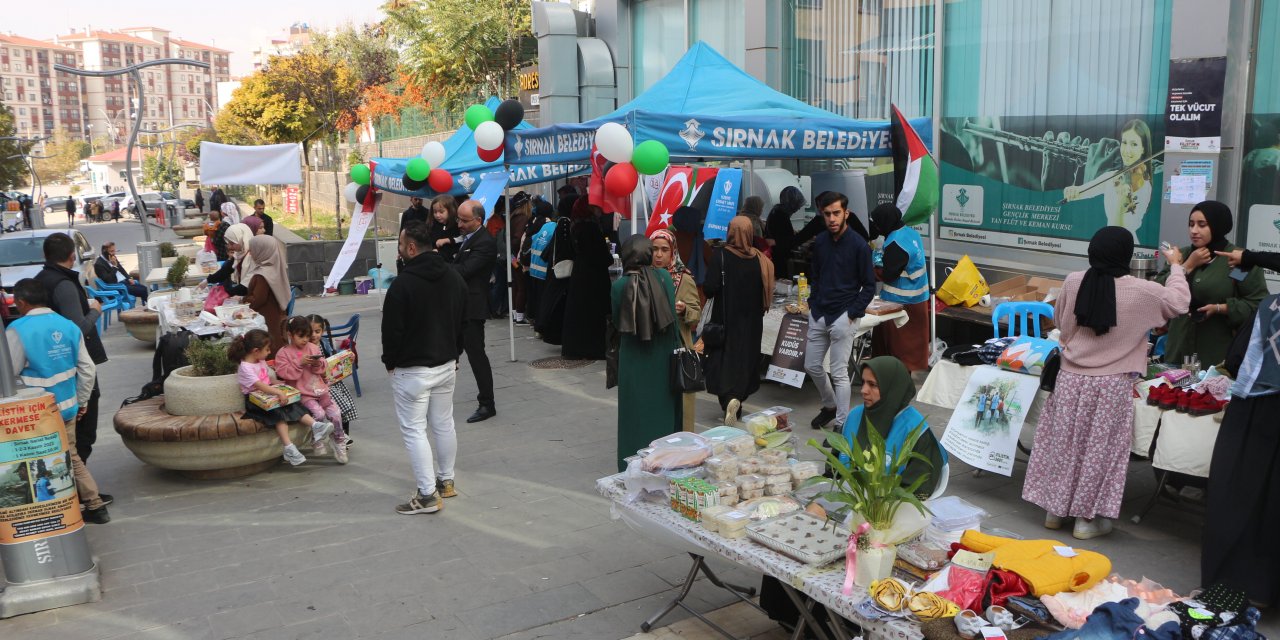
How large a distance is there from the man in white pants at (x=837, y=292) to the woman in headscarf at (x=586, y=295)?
12.1 ft

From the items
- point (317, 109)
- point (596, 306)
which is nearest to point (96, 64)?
point (317, 109)

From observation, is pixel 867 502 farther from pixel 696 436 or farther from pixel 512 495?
pixel 512 495

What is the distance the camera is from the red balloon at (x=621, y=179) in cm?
755

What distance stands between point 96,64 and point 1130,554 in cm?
20390

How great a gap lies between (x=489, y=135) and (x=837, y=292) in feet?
12.4

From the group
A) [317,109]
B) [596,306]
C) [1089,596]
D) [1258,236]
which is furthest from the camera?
[317,109]

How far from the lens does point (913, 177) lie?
827 centimetres

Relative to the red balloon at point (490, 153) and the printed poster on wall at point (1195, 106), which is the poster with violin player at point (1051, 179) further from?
the red balloon at point (490, 153)

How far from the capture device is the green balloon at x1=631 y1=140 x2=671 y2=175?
753 cm

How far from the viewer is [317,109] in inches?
1242

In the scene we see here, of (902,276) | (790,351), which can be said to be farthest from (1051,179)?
(790,351)

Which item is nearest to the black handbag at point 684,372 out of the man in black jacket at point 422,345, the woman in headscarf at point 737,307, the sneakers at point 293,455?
the woman in headscarf at point 737,307

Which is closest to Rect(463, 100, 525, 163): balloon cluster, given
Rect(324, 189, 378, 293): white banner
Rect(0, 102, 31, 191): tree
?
Rect(324, 189, 378, 293): white banner

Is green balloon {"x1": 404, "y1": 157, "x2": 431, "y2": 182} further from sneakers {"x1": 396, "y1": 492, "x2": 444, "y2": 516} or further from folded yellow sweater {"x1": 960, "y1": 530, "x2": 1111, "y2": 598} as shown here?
folded yellow sweater {"x1": 960, "y1": 530, "x2": 1111, "y2": 598}
